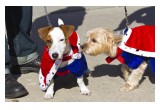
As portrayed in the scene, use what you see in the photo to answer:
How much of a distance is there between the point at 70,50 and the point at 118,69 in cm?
120

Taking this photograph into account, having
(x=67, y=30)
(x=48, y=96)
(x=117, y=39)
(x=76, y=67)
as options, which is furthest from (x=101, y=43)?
(x=48, y=96)

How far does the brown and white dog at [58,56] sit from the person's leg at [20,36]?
90cm

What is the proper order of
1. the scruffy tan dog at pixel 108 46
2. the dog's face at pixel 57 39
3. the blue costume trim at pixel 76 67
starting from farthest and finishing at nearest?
the scruffy tan dog at pixel 108 46, the blue costume trim at pixel 76 67, the dog's face at pixel 57 39

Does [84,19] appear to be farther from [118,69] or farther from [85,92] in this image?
[85,92]

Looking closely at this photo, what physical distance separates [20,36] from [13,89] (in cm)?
94

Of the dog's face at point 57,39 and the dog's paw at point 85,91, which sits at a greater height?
the dog's face at point 57,39

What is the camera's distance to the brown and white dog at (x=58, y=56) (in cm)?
456

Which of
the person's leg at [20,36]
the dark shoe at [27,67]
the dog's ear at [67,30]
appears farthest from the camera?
the dark shoe at [27,67]

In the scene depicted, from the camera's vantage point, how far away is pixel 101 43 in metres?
5.05

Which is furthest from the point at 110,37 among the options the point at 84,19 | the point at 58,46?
the point at 84,19

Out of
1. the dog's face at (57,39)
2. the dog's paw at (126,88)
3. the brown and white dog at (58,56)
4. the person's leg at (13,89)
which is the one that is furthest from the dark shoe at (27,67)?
the dog's paw at (126,88)

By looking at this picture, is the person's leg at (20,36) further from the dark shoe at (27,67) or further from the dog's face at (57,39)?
the dog's face at (57,39)

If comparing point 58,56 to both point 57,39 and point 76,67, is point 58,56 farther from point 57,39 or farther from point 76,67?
point 76,67
